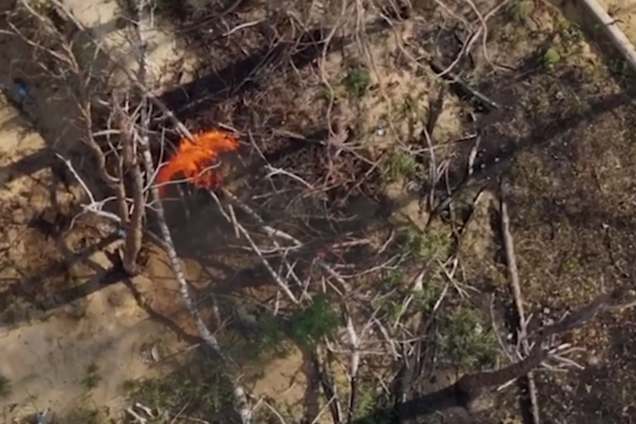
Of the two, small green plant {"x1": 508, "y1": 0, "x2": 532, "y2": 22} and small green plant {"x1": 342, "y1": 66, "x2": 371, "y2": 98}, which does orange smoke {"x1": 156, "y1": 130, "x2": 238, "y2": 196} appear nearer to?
small green plant {"x1": 342, "y1": 66, "x2": 371, "y2": 98}

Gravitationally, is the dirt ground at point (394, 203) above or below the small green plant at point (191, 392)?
above

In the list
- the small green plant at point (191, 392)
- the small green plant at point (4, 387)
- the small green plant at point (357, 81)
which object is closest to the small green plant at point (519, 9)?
the small green plant at point (357, 81)

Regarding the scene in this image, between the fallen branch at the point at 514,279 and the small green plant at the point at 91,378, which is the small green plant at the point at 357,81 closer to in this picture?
the fallen branch at the point at 514,279

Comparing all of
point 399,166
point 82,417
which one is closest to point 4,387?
point 82,417

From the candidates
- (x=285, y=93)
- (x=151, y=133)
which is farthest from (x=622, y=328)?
(x=151, y=133)

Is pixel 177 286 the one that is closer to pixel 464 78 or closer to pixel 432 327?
pixel 432 327

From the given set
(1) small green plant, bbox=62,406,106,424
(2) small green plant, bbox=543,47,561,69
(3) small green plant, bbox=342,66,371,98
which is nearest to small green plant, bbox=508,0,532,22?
(2) small green plant, bbox=543,47,561,69
